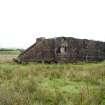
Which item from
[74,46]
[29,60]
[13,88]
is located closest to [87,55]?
[74,46]

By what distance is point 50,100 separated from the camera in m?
7.62

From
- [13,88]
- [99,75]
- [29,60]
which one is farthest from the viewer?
[29,60]

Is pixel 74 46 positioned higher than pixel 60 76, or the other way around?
pixel 74 46

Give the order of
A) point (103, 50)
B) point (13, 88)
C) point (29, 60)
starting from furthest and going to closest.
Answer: point (103, 50)
point (29, 60)
point (13, 88)

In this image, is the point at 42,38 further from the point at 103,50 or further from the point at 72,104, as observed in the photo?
the point at 72,104

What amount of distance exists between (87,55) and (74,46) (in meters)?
1.66

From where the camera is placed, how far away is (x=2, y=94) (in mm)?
6789

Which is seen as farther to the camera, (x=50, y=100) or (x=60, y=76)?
(x=60, y=76)

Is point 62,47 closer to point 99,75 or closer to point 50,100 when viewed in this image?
point 99,75

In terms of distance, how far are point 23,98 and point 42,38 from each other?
20038mm

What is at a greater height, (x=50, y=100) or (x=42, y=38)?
(x=42, y=38)

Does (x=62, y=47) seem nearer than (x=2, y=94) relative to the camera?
No

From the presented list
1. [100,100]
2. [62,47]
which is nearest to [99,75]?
[100,100]

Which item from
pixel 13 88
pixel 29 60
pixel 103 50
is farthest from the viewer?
pixel 103 50
